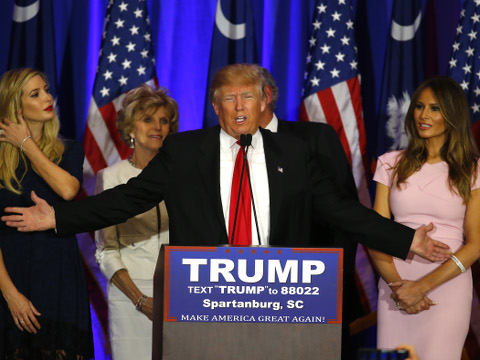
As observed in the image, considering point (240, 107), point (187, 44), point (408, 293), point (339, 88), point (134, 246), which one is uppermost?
point (187, 44)

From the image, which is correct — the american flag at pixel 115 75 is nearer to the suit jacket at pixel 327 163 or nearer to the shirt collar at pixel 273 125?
the shirt collar at pixel 273 125

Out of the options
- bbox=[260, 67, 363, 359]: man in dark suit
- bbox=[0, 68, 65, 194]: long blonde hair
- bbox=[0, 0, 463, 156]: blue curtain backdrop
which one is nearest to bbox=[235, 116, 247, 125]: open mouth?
bbox=[260, 67, 363, 359]: man in dark suit

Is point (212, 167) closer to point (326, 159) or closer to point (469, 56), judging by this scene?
point (326, 159)

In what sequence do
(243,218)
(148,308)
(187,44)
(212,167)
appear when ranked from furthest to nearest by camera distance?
1. (187,44)
2. (148,308)
3. (212,167)
4. (243,218)

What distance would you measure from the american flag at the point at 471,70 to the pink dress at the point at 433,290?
3.28 feet

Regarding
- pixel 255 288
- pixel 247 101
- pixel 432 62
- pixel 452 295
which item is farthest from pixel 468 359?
pixel 255 288

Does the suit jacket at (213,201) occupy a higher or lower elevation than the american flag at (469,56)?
lower

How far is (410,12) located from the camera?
4020 millimetres

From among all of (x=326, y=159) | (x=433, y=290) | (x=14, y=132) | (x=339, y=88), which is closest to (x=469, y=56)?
(x=339, y=88)

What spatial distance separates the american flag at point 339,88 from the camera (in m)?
4.00

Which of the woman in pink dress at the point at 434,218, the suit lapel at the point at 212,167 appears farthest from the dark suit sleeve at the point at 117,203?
the woman in pink dress at the point at 434,218

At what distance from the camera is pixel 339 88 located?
158 inches

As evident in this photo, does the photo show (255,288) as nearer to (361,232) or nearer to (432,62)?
(361,232)

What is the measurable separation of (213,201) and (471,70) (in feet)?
7.27
